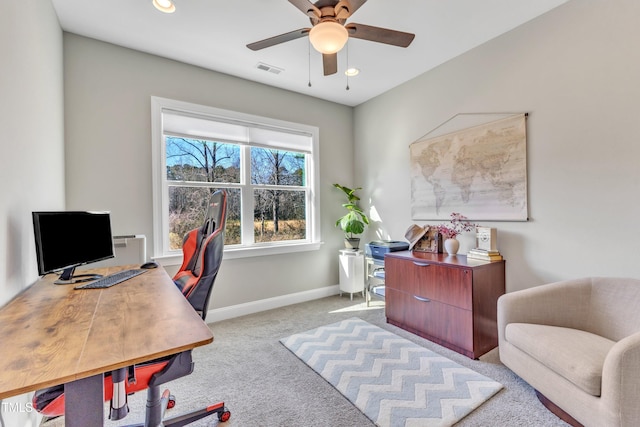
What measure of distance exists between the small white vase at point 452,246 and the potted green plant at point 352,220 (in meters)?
1.25

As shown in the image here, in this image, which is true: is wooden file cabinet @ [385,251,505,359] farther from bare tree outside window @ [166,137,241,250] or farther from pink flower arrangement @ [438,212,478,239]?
bare tree outside window @ [166,137,241,250]

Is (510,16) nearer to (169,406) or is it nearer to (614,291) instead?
(614,291)

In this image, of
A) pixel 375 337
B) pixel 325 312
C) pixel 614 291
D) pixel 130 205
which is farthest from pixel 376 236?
pixel 130 205

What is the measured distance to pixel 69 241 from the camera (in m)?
1.68

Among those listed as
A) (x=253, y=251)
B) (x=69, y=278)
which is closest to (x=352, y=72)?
(x=253, y=251)

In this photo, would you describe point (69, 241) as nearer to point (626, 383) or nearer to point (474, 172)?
point (626, 383)

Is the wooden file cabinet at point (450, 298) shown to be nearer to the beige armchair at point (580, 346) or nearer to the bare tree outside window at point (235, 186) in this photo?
the beige armchair at point (580, 346)

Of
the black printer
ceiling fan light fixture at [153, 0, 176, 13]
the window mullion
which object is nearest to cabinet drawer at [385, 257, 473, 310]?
the black printer

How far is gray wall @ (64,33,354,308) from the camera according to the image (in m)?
2.55

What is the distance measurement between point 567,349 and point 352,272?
2.46 metres

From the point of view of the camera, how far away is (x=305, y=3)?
1728 mm

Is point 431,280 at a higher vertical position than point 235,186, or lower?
lower

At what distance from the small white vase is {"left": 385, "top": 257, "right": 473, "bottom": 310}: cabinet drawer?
1.09 ft

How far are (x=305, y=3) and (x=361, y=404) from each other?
Result: 8.14 feet
